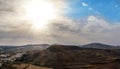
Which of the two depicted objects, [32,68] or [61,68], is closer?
[32,68]

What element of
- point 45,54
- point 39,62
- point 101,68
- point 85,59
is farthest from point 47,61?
point 101,68

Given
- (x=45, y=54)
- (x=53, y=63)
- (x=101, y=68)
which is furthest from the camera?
(x=45, y=54)

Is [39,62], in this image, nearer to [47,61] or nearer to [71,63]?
[47,61]

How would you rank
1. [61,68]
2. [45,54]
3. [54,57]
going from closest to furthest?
[61,68] < [54,57] < [45,54]

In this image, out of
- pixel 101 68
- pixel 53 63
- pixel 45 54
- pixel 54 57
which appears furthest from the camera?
pixel 45 54

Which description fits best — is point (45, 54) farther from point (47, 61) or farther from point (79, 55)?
point (79, 55)

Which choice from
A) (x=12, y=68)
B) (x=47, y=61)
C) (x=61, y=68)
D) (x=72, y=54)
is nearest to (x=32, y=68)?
(x=12, y=68)

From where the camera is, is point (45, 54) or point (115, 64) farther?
point (45, 54)

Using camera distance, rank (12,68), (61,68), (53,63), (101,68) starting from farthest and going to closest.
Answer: (53,63) < (61,68) < (101,68) < (12,68)
